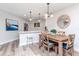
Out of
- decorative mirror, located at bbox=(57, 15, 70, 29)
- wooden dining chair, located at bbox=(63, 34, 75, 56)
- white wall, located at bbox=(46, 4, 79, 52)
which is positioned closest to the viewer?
wooden dining chair, located at bbox=(63, 34, 75, 56)

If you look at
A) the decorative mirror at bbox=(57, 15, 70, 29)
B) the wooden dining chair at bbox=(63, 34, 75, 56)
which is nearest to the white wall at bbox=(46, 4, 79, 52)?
the decorative mirror at bbox=(57, 15, 70, 29)

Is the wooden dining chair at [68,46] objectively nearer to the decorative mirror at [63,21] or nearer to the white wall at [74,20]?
the white wall at [74,20]

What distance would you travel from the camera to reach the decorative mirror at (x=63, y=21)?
4460mm

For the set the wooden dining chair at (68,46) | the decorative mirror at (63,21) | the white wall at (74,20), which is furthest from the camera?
the decorative mirror at (63,21)

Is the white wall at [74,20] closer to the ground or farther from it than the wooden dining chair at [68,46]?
farther from it

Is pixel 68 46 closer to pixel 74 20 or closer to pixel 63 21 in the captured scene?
pixel 74 20

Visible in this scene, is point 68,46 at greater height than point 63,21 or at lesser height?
lesser

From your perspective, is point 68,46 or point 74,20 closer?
point 68,46

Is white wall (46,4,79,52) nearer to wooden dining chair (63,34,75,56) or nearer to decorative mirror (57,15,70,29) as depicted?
decorative mirror (57,15,70,29)

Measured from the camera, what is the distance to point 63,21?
4.73 m

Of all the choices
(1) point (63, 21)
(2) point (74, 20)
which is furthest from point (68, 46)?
(1) point (63, 21)

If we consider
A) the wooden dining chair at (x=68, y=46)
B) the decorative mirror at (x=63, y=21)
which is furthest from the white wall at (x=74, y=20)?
the wooden dining chair at (x=68, y=46)

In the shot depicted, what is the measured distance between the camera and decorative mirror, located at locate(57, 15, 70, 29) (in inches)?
176

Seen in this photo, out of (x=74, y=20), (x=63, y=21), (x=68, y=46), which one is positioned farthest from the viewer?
(x=63, y=21)
